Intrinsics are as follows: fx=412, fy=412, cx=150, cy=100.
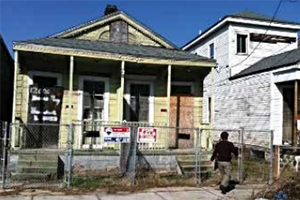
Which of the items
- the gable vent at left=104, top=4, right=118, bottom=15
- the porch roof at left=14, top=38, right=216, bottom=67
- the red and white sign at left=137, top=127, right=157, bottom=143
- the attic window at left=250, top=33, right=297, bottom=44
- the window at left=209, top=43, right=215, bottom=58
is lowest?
the red and white sign at left=137, top=127, right=157, bottom=143

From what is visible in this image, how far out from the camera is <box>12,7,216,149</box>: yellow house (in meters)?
14.8

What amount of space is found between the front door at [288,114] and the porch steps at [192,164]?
6.75 m

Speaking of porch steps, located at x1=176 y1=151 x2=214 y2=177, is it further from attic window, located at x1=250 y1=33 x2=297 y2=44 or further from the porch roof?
attic window, located at x1=250 y1=33 x2=297 y2=44

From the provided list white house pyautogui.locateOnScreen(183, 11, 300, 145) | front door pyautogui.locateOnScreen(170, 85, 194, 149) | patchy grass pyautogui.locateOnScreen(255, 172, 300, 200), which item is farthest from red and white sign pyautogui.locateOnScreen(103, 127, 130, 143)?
white house pyautogui.locateOnScreen(183, 11, 300, 145)

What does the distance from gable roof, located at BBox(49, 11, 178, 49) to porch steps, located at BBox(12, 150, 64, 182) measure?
621 cm

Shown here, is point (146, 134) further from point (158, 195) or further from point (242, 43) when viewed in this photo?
point (242, 43)

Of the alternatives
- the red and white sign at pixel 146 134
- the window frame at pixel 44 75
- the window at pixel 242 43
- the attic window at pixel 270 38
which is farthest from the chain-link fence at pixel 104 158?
the attic window at pixel 270 38

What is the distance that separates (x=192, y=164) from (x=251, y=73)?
905cm

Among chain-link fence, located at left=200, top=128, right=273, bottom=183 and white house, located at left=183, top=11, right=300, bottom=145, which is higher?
white house, located at left=183, top=11, right=300, bottom=145

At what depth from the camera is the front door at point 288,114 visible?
2016cm

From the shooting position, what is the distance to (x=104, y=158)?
1385cm

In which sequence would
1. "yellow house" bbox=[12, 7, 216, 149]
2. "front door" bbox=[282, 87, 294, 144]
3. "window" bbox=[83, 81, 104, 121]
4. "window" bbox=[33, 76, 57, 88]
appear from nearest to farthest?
"yellow house" bbox=[12, 7, 216, 149]
"window" bbox=[33, 76, 57, 88]
"window" bbox=[83, 81, 104, 121]
"front door" bbox=[282, 87, 294, 144]

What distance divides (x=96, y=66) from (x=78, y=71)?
0.74 m

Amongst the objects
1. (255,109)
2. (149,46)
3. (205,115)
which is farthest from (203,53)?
(149,46)
